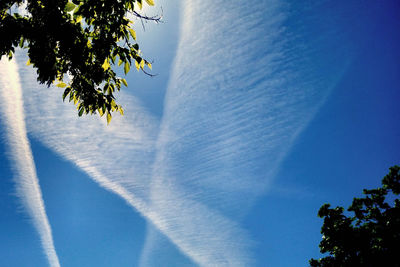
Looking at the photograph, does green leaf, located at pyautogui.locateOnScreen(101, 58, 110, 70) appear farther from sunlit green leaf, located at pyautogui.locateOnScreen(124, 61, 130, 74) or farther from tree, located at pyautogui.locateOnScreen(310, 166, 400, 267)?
tree, located at pyautogui.locateOnScreen(310, 166, 400, 267)

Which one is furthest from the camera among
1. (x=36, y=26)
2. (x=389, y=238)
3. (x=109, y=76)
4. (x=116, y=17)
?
(x=389, y=238)

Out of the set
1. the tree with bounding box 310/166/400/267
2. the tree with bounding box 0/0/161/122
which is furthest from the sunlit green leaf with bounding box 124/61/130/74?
the tree with bounding box 310/166/400/267

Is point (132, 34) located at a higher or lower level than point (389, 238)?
lower

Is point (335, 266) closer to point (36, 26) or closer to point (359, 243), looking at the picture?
point (359, 243)

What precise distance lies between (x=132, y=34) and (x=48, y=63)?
1512 millimetres

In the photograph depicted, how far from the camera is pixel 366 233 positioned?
13234 millimetres

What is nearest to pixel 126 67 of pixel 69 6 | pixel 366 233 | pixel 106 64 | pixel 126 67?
pixel 126 67

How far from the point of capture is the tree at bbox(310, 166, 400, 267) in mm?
12406

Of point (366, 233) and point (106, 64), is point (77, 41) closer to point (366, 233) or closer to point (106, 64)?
point (106, 64)

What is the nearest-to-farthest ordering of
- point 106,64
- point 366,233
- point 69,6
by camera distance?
1. point 69,6
2. point 106,64
3. point 366,233

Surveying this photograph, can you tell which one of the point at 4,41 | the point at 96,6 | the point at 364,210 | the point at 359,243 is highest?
the point at 364,210

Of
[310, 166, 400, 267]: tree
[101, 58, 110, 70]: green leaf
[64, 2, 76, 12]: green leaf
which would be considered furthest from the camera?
[310, 166, 400, 267]: tree

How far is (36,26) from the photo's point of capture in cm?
379

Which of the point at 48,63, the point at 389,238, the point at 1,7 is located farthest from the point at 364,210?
the point at 1,7
